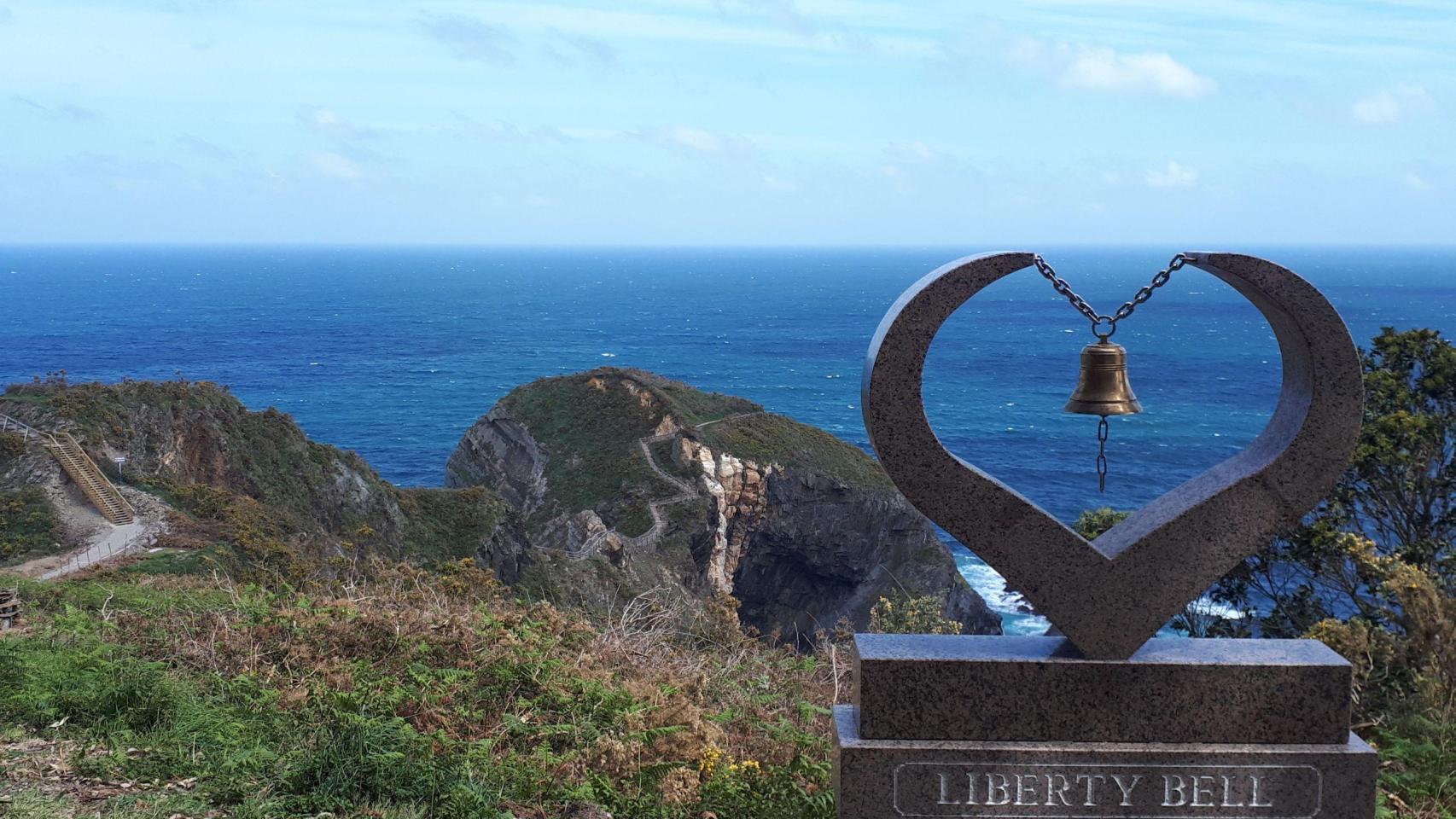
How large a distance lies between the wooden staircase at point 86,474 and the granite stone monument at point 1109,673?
2488cm

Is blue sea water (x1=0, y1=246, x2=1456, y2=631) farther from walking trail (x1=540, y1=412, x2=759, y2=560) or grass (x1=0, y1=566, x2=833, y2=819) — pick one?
grass (x1=0, y1=566, x2=833, y2=819)

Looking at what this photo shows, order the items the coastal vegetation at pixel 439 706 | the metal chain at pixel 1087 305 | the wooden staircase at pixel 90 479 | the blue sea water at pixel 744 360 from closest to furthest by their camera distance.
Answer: the metal chain at pixel 1087 305 < the coastal vegetation at pixel 439 706 < the wooden staircase at pixel 90 479 < the blue sea water at pixel 744 360

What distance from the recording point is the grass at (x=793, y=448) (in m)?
44.9

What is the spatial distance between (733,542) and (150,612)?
33.4 metres

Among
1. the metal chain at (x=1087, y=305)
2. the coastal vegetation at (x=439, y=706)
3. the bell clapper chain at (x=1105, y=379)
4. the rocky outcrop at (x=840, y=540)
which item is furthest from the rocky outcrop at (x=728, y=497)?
the metal chain at (x=1087, y=305)

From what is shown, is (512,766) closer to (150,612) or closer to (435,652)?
(435,652)

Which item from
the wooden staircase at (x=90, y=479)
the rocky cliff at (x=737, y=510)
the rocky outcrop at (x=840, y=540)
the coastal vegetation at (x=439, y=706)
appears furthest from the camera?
the rocky outcrop at (x=840, y=540)

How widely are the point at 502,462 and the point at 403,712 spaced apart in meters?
44.4

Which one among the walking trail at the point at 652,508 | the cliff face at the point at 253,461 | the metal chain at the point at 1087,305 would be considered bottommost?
the walking trail at the point at 652,508

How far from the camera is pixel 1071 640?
20.5 ft

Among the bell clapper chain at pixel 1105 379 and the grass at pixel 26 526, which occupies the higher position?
the bell clapper chain at pixel 1105 379

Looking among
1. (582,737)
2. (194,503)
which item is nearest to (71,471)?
(194,503)

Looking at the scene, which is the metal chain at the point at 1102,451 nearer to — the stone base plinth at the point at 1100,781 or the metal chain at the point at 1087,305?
the metal chain at the point at 1087,305

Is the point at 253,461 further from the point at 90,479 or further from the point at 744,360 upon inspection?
the point at 744,360
